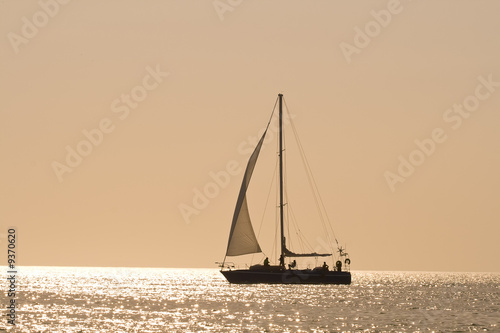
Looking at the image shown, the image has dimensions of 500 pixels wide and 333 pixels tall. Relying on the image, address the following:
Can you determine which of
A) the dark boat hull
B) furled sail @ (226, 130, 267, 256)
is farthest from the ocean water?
furled sail @ (226, 130, 267, 256)

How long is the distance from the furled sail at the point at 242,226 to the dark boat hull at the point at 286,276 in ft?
9.58

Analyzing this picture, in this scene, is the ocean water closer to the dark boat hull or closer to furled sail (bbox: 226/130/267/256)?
the dark boat hull

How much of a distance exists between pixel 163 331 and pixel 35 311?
18.9m

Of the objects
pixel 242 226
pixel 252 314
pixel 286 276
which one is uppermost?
pixel 242 226

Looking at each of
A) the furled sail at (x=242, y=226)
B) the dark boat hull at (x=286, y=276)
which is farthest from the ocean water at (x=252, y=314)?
the furled sail at (x=242, y=226)

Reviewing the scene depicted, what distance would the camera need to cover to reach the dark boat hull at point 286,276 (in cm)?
9575

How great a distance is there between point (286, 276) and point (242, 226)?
8.10 metres

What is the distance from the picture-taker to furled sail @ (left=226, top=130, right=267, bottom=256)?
9506 cm

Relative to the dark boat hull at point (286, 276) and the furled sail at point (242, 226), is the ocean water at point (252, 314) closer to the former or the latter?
the dark boat hull at point (286, 276)

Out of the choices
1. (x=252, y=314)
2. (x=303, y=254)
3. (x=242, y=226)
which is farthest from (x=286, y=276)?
(x=252, y=314)

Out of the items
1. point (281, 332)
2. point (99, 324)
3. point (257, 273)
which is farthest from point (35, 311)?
point (257, 273)

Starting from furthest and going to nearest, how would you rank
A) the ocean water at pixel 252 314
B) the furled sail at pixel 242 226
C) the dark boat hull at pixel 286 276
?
1. the dark boat hull at pixel 286 276
2. the furled sail at pixel 242 226
3. the ocean water at pixel 252 314

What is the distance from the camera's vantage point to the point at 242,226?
9531 centimetres

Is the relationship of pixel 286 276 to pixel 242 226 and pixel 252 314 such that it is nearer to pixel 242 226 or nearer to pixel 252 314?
pixel 242 226
